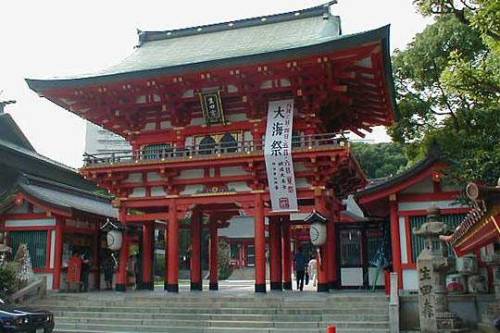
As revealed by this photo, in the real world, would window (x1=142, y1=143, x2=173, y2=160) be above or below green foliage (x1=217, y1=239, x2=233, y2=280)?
above

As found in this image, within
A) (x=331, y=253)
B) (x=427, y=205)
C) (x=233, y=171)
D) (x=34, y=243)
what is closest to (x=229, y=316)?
(x=331, y=253)

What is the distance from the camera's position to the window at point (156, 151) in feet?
64.2

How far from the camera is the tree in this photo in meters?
12.0

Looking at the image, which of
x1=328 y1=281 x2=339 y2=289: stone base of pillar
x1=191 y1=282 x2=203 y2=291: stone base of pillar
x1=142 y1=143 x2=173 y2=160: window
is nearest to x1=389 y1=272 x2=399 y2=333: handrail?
x1=328 y1=281 x2=339 y2=289: stone base of pillar

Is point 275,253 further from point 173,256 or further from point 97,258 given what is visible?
point 97,258

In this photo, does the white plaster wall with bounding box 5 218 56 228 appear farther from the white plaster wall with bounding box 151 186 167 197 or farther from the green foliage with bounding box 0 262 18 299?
the white plaster wall with bounding box 151 186 167 197

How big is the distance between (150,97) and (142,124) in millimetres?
1436

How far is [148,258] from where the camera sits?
72.4ft

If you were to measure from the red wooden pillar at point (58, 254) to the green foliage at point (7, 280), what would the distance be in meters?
2.06

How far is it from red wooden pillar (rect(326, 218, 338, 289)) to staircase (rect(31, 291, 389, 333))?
5.97 ft

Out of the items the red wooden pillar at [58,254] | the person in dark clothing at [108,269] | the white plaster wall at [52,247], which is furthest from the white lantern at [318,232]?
the person in dark clothing at [108,269]

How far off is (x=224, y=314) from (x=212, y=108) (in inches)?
308

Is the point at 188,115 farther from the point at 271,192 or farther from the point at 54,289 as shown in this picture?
the point at 54,289

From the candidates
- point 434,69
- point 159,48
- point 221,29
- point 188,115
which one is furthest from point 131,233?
point 434,69
